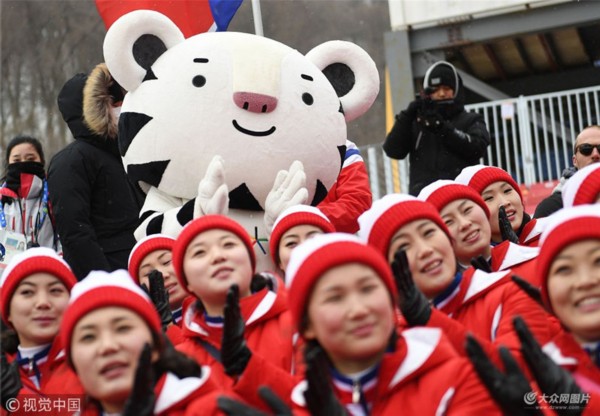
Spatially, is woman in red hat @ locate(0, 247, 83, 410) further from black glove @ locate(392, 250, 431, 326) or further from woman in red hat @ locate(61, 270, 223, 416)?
black glove @ locate(392, 250, 431, 326)

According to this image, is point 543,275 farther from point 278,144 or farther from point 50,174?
point 50,174

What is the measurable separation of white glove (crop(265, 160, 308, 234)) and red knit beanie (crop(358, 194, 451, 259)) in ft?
2.72

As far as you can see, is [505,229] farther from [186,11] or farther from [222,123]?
[186,11]

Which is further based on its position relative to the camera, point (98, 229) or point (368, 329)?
point (98, 229)

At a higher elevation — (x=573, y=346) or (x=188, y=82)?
(x=188, y=82)

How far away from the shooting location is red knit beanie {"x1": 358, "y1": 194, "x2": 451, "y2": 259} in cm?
371

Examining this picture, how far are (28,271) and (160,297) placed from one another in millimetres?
560

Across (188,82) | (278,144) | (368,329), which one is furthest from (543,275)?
(188,82)

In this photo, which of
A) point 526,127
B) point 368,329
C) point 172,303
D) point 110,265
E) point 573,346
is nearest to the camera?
point 368,329

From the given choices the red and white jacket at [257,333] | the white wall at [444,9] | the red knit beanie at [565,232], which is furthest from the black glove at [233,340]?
the white wall at [444,9]

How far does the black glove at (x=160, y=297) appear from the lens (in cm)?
418

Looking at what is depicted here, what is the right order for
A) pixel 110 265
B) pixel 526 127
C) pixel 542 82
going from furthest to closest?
pixel 542 82
pixel 526 127
pixel 110 265

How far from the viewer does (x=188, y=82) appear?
187 inches

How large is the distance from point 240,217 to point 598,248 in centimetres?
217
